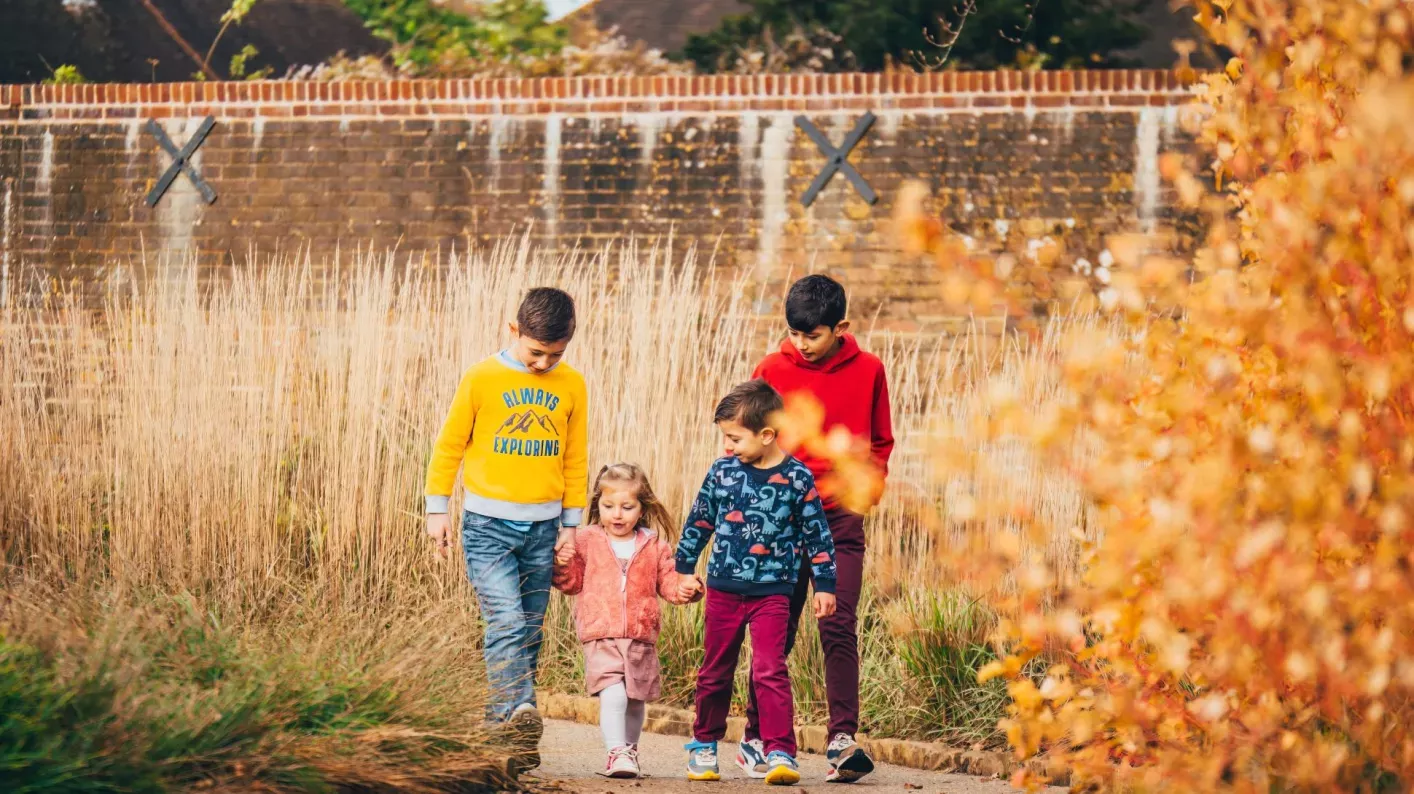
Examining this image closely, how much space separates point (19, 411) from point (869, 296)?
521cm

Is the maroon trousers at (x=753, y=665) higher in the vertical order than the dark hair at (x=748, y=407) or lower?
lower

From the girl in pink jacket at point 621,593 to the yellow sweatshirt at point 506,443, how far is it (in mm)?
155

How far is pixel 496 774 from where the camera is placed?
3.71m

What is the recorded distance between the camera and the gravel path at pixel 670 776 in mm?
4160

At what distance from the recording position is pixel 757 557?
4.27 metres

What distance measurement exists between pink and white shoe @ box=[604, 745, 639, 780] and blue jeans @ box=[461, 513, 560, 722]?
281mm

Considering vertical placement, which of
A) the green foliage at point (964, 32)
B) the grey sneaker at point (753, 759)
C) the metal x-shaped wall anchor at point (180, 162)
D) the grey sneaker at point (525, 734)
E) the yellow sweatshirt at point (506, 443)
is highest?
the green foliage at point (964, 32)

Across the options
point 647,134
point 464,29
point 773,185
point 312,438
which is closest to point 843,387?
point 312,438

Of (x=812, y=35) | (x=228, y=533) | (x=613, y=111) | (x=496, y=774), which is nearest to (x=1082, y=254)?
(x=613, y=111)

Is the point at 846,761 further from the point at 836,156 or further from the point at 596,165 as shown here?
the point at 596,165

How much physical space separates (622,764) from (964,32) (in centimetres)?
989

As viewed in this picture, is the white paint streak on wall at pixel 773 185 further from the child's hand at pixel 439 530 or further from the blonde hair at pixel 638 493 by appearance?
the child's hand at pixel 439 530

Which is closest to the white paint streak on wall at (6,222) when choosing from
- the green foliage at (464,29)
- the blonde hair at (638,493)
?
the green foliage at (464,29)

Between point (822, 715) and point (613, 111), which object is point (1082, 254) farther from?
point (822, 715)
